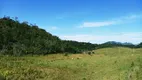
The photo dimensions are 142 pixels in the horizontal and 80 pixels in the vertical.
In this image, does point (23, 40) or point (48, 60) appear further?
point (23, 40)

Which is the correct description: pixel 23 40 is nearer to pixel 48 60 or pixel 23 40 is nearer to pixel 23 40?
pixel 23 40

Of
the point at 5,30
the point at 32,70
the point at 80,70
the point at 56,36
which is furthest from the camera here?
the point at 56,36

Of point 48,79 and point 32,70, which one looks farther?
point 32,70

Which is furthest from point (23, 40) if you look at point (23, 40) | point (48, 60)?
point (48, 60)

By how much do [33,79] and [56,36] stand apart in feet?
119

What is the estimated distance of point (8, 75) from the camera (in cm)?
1820

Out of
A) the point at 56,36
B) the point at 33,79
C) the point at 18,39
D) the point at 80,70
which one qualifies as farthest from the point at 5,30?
the point at 33,79

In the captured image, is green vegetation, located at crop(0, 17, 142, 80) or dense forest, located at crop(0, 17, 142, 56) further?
dense forest, located at crop(0, 17, 142, 56)

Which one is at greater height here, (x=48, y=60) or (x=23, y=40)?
(x=23, y=40)

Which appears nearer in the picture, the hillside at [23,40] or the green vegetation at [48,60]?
the green vegetation at [48,60]

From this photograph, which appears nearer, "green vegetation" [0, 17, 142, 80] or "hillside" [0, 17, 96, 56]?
"green vegetation" [0, 17, 142, 80]

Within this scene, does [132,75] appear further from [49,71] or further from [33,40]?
[33,40]

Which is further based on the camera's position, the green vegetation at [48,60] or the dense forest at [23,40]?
the dense forest at [23,40]

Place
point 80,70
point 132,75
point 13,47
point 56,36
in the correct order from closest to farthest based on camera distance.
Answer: point 132,75
point 80,70
point 13,47
point 56,36
